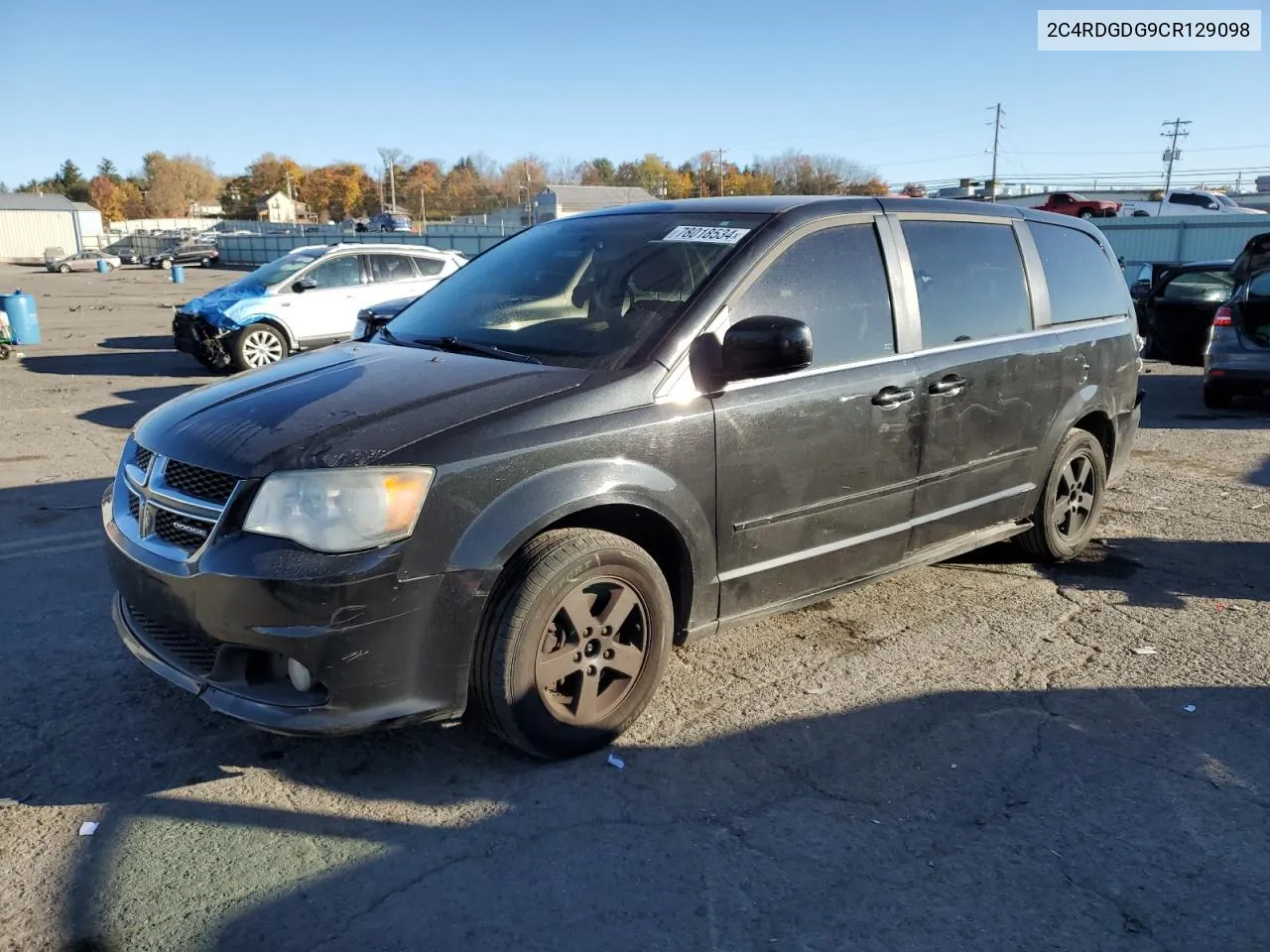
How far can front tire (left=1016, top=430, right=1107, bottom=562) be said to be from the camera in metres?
5.13

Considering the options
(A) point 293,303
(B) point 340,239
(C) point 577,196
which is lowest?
(A) point 293,303

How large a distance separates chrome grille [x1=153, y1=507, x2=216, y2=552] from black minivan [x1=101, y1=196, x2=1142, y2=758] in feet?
0.03

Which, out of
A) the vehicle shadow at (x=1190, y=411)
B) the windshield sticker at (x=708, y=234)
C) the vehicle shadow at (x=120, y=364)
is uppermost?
the windshield sticker at (x=708, y=234)

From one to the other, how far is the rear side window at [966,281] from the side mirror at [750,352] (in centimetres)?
110

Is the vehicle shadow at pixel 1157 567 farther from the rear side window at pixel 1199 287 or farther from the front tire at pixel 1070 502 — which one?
the rear side window at pixel 1199 287

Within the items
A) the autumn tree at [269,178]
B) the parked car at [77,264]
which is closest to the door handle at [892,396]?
the parked car at [77,264]

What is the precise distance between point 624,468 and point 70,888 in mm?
1963

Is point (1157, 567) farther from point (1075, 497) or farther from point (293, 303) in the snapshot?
point (293, 303)

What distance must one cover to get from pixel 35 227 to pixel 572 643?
9323 cm

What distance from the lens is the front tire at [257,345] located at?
13.1 m

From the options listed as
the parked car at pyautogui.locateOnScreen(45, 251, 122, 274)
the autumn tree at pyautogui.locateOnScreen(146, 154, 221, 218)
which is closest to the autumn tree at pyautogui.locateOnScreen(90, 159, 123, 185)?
the autumn tree at pyautogui.locateOnScreen(146, 154, 221, 218)

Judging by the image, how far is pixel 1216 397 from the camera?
1048 cm

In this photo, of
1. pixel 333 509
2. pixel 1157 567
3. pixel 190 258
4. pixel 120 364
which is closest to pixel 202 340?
pixel 120 364

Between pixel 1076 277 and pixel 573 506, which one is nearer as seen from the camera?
pixel 573 506
